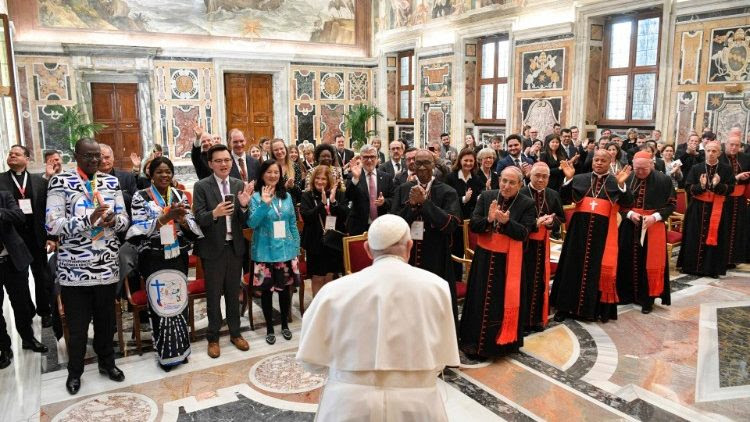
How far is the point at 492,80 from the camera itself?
13.4 m

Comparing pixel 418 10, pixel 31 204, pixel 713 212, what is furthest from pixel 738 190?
pixel 418 10

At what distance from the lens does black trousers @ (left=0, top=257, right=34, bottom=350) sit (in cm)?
448

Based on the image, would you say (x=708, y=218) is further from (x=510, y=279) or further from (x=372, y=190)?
(x=372, y=190)

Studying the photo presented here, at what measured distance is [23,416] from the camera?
3668 millimetres

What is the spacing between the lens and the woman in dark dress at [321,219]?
16.7 ft

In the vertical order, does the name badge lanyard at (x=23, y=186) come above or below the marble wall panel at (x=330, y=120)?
below

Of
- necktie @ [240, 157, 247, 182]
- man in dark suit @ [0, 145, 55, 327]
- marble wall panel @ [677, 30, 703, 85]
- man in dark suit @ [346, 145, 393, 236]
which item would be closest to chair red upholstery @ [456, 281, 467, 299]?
man in dark suit @ [346, 145, 393, 236]

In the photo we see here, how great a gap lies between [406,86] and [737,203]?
419 inches

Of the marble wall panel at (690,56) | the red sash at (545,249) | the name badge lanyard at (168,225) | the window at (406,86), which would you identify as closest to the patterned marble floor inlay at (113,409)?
the name badge lanyard at (168,225)

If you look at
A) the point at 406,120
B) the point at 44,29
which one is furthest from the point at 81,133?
the point at 406,120

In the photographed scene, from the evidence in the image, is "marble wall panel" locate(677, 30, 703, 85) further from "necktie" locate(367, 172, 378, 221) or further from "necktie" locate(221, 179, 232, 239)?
"necktie" locate(221, 179, 232, 239)

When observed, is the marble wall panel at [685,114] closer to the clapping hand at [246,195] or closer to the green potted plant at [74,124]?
the clapping hand at [246,195]

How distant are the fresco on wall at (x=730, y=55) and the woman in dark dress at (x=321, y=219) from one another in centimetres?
717

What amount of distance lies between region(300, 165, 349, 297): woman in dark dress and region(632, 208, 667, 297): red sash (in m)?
3.11
